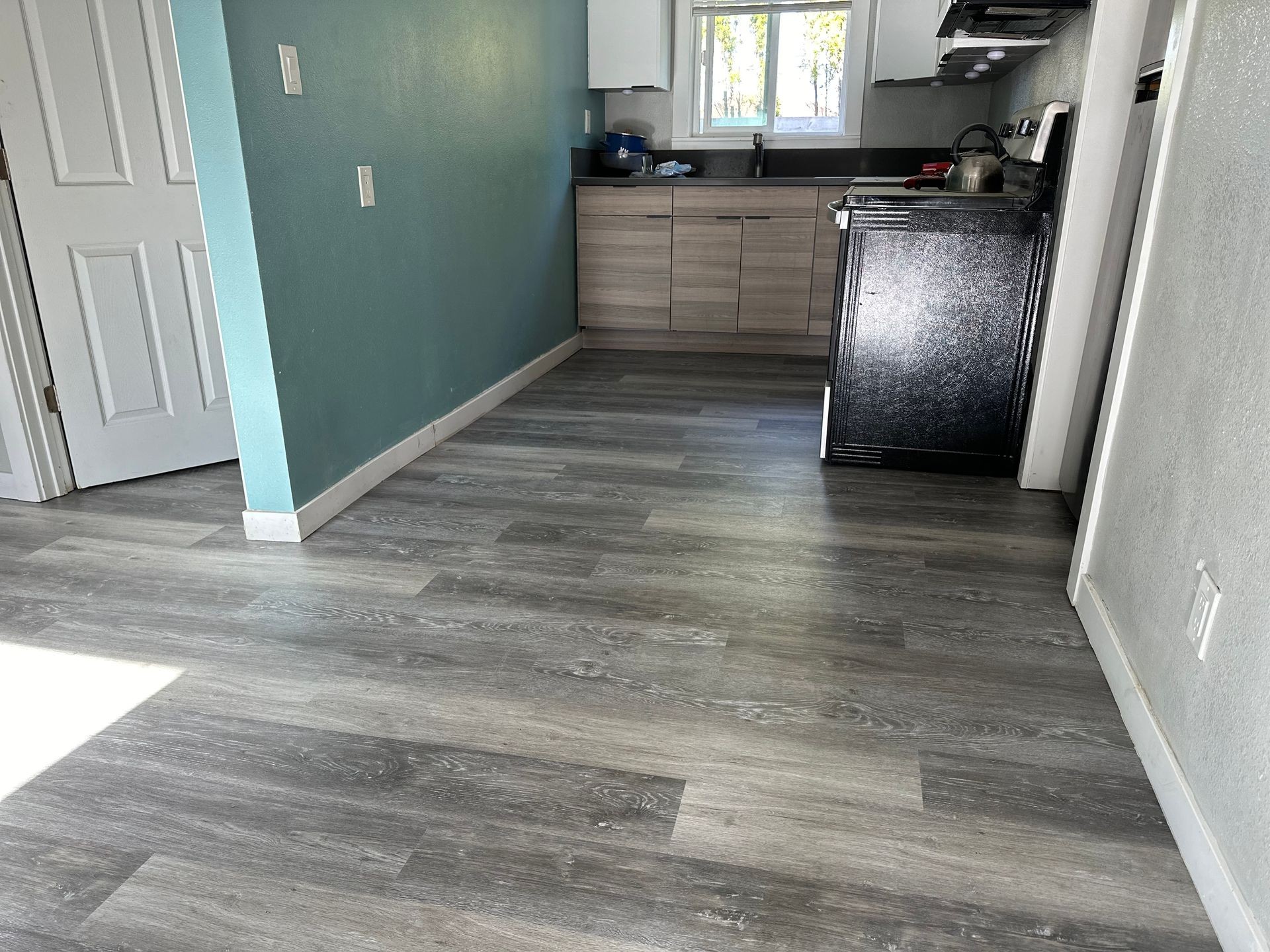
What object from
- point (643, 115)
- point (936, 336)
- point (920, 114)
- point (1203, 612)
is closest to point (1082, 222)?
point (936, 336)

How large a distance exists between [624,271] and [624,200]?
363 mm

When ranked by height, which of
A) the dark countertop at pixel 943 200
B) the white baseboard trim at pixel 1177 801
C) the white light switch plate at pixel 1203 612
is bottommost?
the white baseboard trim at pixel 1177 801

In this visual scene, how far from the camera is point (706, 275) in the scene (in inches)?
174

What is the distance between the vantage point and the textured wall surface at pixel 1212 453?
1.09 m

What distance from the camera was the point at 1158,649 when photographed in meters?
1.42

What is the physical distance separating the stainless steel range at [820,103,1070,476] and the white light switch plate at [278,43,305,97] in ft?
5.24

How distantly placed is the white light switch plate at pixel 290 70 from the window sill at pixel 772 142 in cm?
303

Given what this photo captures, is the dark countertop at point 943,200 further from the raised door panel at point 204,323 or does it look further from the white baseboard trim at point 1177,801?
the raised door panel at point 204,323

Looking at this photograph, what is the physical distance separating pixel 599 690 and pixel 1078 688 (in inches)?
36.1

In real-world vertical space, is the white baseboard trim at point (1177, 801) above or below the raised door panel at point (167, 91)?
below

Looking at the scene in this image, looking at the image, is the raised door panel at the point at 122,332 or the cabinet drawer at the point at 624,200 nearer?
the raised door panel at the point at 122,332

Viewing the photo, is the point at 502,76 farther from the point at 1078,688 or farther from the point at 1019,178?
the point at 1078,688

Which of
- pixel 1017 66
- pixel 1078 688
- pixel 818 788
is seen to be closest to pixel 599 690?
pixel 818 788

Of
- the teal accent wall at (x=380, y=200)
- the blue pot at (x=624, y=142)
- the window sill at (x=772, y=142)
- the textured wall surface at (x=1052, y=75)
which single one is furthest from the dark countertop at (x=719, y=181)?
the textured wall surface at (x=1052, y=75)
